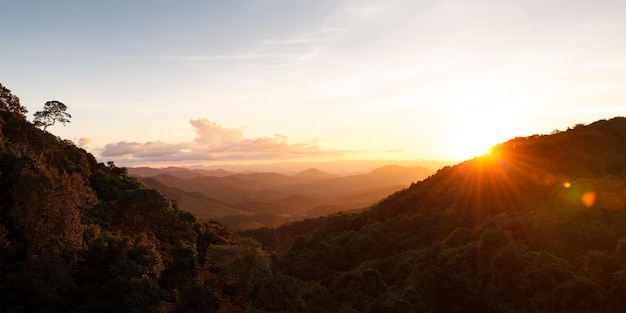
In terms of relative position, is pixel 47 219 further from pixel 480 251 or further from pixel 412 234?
pixel 412 234

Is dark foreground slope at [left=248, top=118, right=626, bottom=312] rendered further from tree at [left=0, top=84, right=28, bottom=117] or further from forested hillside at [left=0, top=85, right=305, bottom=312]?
tree at [left=0, top=84, right=28, bottom=117]

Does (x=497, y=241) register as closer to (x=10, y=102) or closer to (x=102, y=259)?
(x=102, y=259)

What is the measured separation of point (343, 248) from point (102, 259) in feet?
150

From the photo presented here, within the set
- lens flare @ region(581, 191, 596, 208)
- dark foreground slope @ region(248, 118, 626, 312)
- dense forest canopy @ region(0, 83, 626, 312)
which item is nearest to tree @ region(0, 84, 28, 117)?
dense forest canopy @ region(0, 83, 626, 312)

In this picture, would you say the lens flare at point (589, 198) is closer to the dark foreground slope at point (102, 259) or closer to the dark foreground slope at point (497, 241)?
the dark foreground slope at point (497, 241)

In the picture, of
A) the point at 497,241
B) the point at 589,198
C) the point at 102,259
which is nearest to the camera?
the point at 102,259

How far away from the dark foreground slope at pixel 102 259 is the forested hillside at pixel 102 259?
76 millimetres

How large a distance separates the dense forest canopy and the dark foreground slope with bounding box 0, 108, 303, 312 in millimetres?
123

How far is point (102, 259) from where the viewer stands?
3300 centimetres

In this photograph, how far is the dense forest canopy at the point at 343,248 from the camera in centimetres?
3067

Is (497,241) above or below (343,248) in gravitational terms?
above

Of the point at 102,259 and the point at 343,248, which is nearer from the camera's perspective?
the point at 102,259

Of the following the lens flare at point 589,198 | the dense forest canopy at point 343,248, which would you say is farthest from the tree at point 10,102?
the lens flare at point 589,198

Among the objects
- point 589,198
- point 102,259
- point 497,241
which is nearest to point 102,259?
point 102,259
